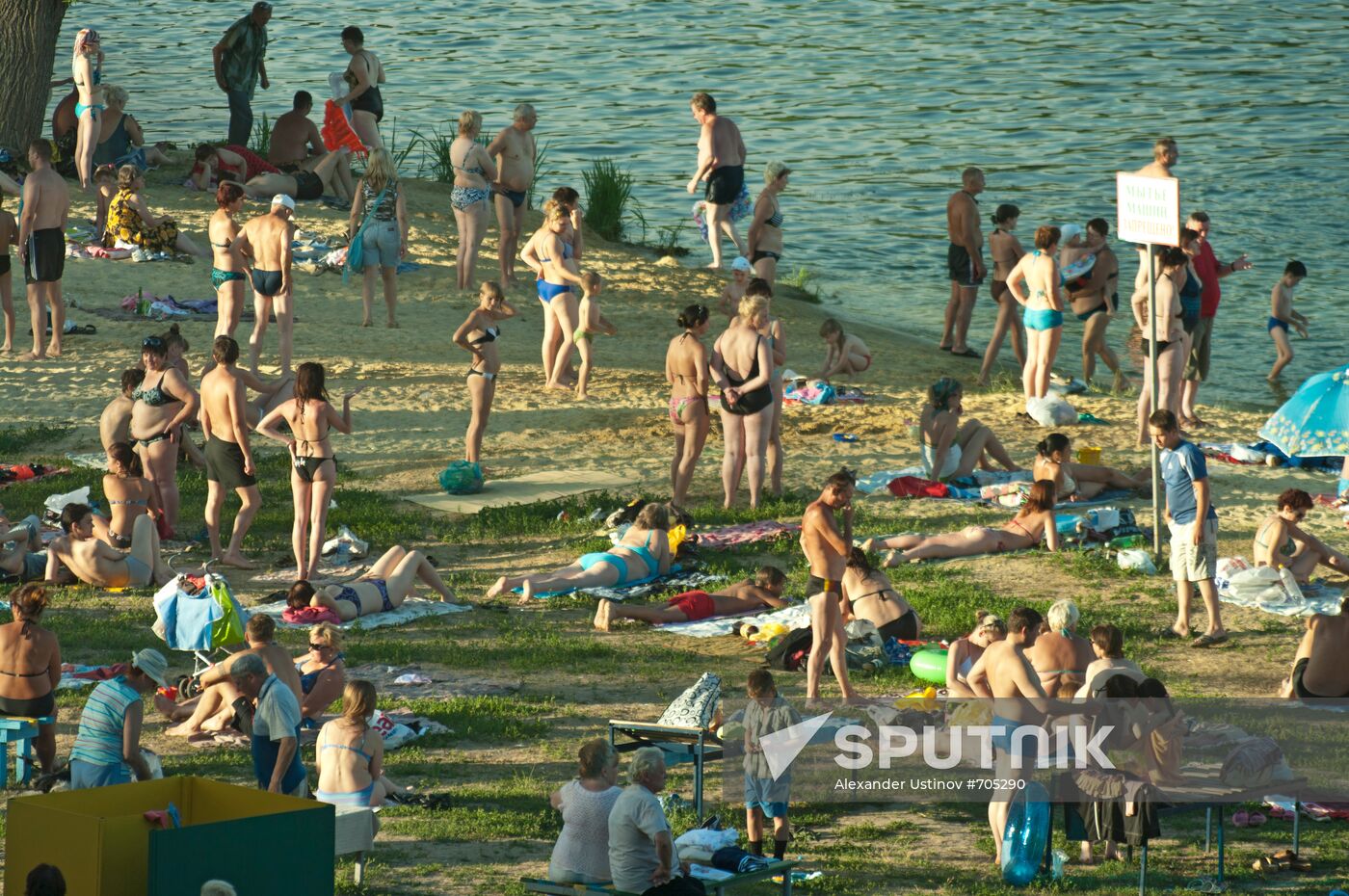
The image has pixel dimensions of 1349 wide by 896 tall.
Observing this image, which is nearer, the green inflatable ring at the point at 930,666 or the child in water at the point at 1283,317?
the green inflatable ring at the point at 930,666

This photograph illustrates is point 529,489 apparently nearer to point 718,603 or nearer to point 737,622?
point 718,603

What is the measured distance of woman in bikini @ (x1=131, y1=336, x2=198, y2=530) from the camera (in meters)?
13.1

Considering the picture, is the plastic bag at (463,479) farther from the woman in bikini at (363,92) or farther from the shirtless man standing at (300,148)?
the shirtless man standing at (300,148)

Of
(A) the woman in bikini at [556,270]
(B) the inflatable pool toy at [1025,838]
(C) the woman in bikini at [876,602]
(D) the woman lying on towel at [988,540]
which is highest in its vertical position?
(A) the woman in bikini at [556,270]

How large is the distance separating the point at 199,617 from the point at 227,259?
5.94 meters

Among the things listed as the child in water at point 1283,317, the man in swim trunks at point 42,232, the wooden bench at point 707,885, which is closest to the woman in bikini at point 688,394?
the man in swim trunks at point 42,232

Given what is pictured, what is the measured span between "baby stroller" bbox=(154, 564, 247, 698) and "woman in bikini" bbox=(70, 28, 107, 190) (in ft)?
35.5

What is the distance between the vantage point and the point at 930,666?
35.4ft

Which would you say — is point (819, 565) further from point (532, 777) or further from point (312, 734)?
point (312, 734)

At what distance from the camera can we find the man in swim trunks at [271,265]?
15.6m

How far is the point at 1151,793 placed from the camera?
8.12 metres

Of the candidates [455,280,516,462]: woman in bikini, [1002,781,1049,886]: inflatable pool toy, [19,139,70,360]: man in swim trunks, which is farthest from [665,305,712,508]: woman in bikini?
[1002,781,1049,886]: inflatable pool toy

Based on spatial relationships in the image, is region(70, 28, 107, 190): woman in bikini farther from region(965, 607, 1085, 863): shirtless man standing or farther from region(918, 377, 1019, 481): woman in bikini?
region(965, 607, 1085, 863): shirtless man standing

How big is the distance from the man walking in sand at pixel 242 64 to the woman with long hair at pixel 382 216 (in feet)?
19.2
